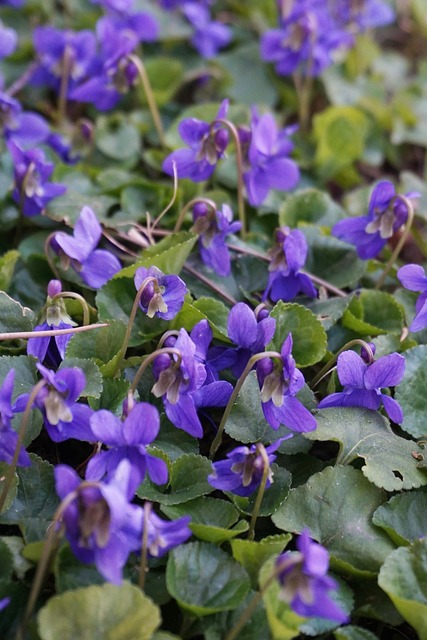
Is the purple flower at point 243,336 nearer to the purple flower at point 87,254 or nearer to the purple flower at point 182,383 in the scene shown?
the purple flower at point 182,383

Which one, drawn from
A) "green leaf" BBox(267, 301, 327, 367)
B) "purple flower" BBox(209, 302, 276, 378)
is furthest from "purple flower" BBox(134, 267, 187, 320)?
"green leaf" BBox(267, 301, 327, 367)

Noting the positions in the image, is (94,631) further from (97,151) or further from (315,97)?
(315,97)

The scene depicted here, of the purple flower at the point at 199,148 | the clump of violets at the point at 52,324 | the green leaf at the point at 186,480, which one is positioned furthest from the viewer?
the purple flower at the point at 199,148

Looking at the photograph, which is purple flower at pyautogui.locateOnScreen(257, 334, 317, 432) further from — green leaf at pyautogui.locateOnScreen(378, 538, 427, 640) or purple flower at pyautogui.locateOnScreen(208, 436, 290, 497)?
green leaf at pyautogui.locateOnScreen(378, 538, 427, 640)

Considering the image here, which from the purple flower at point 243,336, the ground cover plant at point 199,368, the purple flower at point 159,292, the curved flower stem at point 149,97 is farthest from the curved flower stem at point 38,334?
the curved flower stem at point 149,97

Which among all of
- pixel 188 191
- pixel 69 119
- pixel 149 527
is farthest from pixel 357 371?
pixel 69 119

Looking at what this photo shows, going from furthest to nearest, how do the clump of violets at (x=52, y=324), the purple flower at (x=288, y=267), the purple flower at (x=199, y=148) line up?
1. the purple flower at (x=199, y=148)
2. the purple flower at (x=288, y=267)
3. the clump of violets at (x=52, y=324)
